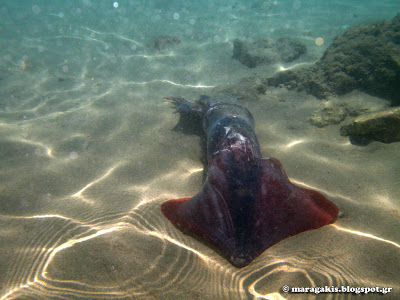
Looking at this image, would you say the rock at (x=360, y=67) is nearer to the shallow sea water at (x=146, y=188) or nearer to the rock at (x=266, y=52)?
the shallow sea water at (x=146, y=188)

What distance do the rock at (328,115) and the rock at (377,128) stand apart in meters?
0.55

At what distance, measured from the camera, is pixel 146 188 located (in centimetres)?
322

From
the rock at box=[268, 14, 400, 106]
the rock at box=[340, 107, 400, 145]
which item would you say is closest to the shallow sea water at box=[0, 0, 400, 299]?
the rock at box=[340, 107, 400, 145]

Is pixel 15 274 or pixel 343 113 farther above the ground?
pixel 343 113

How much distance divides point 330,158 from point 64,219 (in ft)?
14.3

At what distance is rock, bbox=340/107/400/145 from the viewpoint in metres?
3.32

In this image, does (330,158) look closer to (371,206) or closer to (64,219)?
(371,206)

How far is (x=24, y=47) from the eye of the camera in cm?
1069

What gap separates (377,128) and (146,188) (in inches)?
162

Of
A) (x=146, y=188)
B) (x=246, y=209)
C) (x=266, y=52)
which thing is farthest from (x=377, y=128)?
(x=266, y=52)

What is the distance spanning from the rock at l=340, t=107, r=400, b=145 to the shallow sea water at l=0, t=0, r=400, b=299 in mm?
182

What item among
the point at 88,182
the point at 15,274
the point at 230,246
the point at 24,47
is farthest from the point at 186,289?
the point at 24,47

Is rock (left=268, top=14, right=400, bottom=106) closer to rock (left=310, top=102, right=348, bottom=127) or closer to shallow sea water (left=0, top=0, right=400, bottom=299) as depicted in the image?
shallow sea water (left=0, top=0, right=400, bottom=299)

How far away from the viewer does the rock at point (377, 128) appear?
332cm
